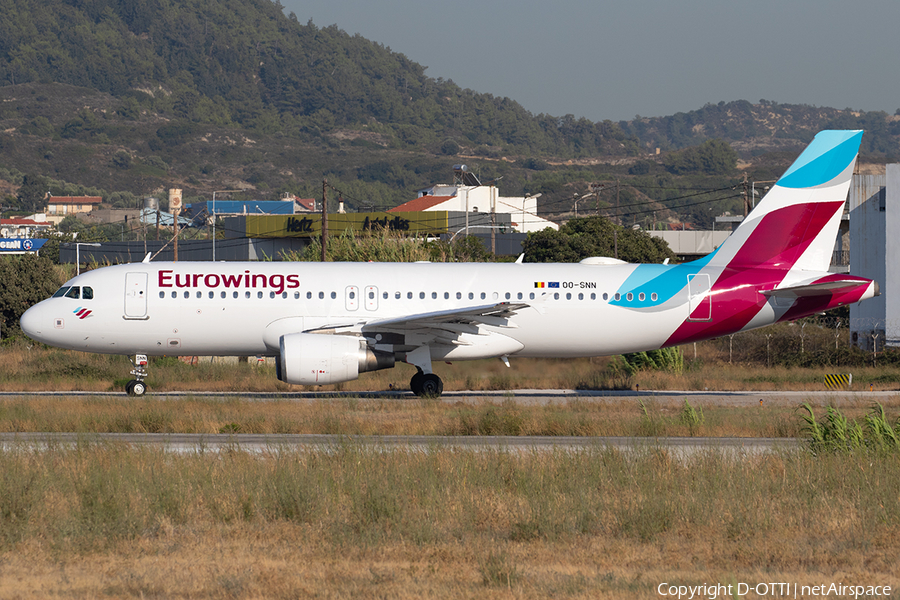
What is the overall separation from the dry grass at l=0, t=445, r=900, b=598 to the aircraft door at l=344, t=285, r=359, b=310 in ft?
40.5

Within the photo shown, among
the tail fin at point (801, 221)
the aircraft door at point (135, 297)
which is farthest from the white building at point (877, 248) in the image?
the aircraft door at point (135, 297)

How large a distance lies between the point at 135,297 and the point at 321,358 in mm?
5983

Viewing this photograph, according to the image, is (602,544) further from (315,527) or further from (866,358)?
(866,358)

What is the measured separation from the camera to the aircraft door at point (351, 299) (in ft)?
94.1

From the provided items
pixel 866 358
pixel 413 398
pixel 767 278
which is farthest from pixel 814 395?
pixel 413 398

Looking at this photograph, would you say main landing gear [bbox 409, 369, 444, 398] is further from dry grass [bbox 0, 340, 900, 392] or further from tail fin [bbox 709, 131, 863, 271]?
tail fin [bbox 709, 131, 863, 271]

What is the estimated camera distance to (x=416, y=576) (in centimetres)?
1062

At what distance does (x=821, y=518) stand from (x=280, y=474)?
749 centimetres

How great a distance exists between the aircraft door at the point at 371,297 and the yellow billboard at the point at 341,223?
67121 mm

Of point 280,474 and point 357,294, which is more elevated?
point 357,294

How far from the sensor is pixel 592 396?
30703 millimetres

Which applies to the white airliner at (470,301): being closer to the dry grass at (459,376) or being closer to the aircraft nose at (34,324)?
the aircraft nose at (34,324)

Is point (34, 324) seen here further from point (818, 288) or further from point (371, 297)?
point (818, 288)

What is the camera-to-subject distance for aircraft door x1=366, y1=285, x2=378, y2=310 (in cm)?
2873
